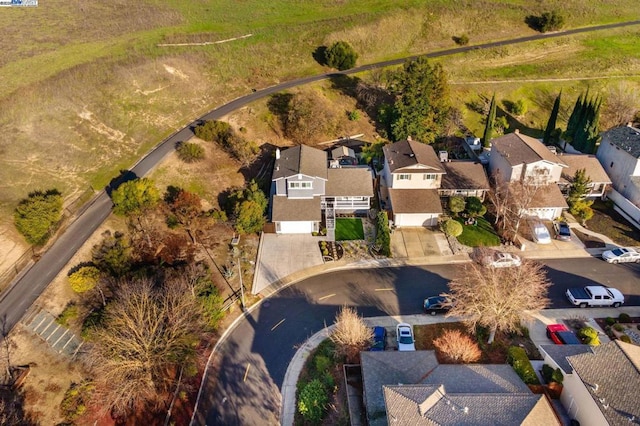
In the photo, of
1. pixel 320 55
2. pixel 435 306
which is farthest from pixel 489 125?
pixel 435 306

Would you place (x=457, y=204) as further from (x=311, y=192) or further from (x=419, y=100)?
(x=419, y=100)

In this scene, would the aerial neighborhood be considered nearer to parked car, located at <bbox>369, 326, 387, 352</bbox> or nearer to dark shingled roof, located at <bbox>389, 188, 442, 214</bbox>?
parked car, located at <bbox>369, 326, 387, 352</bbox>

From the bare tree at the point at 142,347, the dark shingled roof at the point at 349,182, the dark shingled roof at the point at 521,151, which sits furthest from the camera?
the dark shingled roof at the point at 349,182

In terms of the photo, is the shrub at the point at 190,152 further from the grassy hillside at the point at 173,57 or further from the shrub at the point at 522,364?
the shrub at the point at 522,364

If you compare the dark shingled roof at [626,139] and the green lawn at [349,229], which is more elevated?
the dark shingled roof at [626,139]

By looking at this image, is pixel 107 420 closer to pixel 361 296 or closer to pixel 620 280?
pixel 361 296

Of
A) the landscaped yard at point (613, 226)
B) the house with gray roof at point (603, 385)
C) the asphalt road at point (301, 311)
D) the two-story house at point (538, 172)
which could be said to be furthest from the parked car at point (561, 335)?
the landscaped yard at point (613, 226)

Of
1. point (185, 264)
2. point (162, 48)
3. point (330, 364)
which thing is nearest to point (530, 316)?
point (330, 364)
